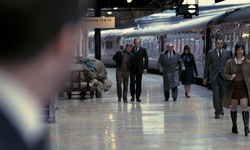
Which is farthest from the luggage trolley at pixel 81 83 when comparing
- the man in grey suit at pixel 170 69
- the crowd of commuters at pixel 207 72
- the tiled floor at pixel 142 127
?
the man in grey suit at pixel 170 69

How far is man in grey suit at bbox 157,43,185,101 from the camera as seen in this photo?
51.9 ft

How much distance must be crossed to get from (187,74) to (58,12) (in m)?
16.6

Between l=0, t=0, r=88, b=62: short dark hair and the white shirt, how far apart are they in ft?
0.16

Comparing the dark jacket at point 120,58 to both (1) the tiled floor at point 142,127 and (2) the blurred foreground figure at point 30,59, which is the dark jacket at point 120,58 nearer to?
(1) the tiled floor at point 142,127

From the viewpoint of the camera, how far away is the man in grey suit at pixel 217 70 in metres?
11.3

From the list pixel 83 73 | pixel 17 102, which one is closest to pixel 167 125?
pixel 83 73

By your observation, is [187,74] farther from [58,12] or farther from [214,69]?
[58,12]

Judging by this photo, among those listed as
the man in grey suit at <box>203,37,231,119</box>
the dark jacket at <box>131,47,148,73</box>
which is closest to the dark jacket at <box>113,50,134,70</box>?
the dark jacket at <box>131,47,148,73</box>

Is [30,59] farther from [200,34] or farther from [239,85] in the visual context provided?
[200,34]


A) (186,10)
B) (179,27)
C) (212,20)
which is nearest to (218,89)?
(212,20)

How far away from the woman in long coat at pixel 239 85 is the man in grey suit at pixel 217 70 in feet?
6.27

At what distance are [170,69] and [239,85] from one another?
6.88 meters

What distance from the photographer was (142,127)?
33.5 ft

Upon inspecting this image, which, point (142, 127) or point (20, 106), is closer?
point (20, 106)
